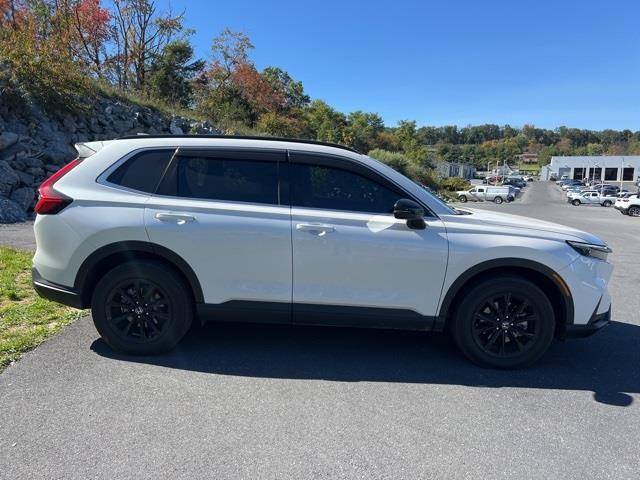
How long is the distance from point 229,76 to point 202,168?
1416 inches

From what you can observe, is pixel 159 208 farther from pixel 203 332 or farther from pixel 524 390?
pixel 524 390

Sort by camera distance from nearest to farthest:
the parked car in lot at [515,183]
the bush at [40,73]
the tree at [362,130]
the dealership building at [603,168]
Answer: the bush at [40,73] → the tree at [362,130] → the parked car in lot at [515,183] → the dealership building at [603,168]

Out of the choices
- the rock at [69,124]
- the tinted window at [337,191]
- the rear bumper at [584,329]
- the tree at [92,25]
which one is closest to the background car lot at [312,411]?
the rear bumper at [584,329]

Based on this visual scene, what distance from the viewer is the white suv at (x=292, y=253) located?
378 centimetres

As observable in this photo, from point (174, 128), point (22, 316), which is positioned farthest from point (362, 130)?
point (22, 316)

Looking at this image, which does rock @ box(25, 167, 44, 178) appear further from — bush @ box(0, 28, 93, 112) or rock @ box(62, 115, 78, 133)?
rock @ box(62, 115, 78, 133)

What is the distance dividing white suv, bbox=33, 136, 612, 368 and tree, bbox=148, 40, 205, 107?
26915 mm

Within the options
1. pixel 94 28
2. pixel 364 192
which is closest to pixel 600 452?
pixel 364 192

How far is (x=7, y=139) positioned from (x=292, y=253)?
449 inches

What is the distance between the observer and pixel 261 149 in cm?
400

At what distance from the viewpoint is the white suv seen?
3.78 metres

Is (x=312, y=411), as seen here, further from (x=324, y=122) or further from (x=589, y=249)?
(x=324, y=122)

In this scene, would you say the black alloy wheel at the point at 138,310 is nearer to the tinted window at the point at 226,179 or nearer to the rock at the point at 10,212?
the tinted window at the point at 226,179

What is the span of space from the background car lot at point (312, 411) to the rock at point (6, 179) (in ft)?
28.3
